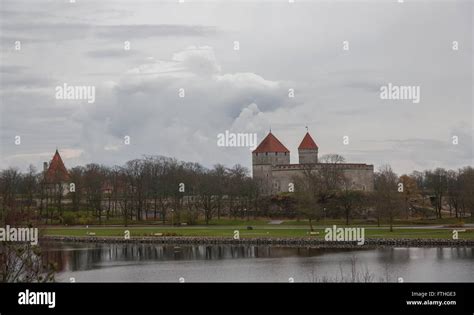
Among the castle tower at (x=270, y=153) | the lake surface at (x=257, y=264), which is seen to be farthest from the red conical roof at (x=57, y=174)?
the castle tower at (x=270, y=153)

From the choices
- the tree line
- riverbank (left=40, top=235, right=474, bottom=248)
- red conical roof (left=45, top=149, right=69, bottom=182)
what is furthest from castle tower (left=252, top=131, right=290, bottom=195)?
riverbank (left=40, top=235, right=474, bottom=248)

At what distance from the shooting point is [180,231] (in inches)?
2077

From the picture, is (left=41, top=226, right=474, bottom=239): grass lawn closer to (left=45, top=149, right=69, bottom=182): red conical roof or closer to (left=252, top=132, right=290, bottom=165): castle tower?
(left=45, top=149, right=69, bottom=182): red conical roof

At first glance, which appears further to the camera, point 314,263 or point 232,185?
point 232,185

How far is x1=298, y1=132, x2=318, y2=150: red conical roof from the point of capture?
95419 millimetres

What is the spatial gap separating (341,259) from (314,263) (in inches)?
79.8

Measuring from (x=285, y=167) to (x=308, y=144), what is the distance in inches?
282

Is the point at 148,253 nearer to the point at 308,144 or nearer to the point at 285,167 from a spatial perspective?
the point at 285,167

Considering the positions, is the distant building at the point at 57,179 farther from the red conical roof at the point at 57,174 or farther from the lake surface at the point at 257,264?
the lake surface at the point at 257,264

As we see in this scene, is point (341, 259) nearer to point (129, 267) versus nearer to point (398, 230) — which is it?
point (129, 267)

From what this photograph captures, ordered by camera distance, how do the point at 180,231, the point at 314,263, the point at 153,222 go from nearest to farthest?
the point at 314,263 → the point at 180,231 → the point at 153,222

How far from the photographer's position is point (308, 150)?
95250 mm

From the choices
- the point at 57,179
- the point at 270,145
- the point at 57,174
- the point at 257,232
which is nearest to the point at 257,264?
the point at 257,232
